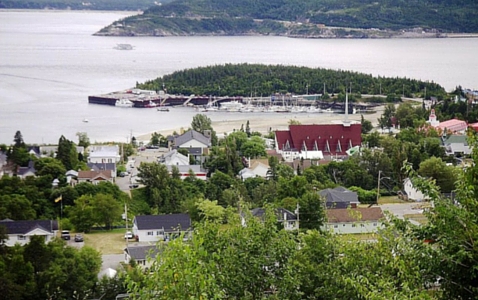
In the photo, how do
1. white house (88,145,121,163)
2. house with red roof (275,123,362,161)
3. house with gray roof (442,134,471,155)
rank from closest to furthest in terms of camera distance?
white house (88,145,121,163) → house with gray roof (442,134,471,155) → house with red roof (275,123,362,161)

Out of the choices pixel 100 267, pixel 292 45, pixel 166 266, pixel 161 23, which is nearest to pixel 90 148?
pixel 100 267

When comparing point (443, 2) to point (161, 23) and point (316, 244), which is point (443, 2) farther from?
point (316, 244)

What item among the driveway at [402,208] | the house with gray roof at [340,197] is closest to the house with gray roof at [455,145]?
the driveway at [402,208]

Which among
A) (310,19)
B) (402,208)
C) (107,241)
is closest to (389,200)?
(402,208)

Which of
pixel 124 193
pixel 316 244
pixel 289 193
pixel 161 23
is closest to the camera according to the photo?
pixel 316 244

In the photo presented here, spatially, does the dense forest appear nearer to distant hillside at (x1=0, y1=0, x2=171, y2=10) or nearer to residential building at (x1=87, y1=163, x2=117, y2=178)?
residential building at (x1=87, y1=163, x2=117, y2=178)

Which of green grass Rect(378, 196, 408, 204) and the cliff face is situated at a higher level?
the cliff face

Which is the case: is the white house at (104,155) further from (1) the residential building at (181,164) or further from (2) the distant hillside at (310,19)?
(2) the distant hillside at (310,19)

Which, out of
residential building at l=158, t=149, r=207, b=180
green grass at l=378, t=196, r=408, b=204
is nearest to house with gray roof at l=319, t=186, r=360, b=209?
green grass at l=378, t=196, r=408, b=204
